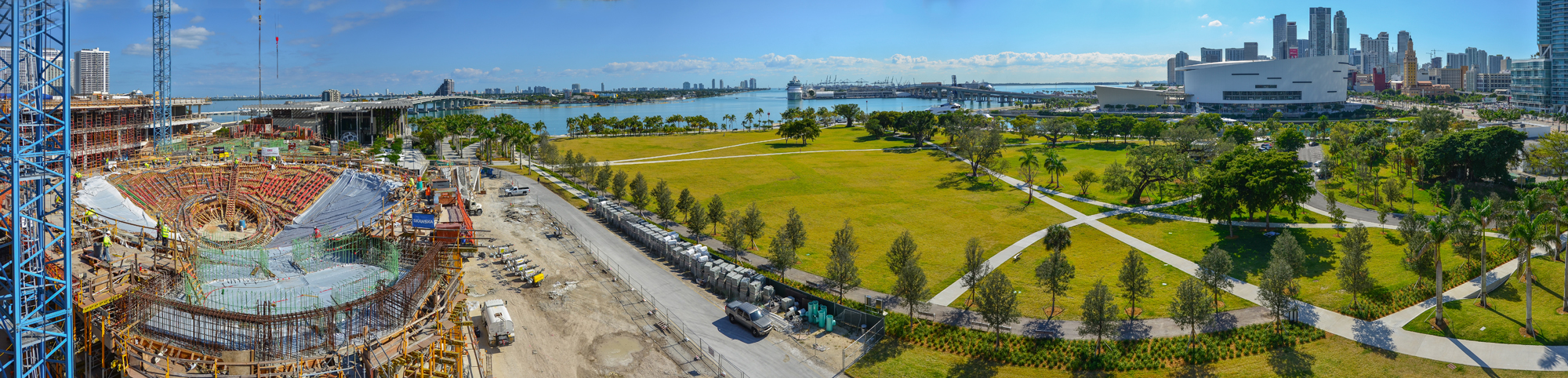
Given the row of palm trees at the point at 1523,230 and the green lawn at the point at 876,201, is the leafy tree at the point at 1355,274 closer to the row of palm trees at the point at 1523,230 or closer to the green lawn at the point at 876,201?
the row of palm trees at the point at 1523,230

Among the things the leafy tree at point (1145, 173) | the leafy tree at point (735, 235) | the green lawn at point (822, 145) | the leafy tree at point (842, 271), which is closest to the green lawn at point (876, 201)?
the leafy tree at point (842, 271)

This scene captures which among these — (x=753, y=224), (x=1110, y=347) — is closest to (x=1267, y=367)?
(x=1110, y=347)

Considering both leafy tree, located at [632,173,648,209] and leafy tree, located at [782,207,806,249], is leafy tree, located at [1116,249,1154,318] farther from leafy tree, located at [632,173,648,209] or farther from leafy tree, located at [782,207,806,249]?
leafy tree, located at [632,173,648,209]

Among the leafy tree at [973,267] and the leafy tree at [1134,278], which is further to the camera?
the leafy tree at [973,267]

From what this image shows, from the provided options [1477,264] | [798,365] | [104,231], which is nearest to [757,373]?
[798,365]

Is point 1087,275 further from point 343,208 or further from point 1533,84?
point 1533,84

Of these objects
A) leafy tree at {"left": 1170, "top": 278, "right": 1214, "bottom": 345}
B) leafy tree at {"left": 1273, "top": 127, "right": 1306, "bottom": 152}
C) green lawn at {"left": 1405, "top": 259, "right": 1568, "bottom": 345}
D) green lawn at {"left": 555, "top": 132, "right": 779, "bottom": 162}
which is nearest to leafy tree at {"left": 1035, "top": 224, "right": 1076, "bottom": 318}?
leafy tree at {"left": 1170, "top": 278, "right": 1214, "bottom": 345}

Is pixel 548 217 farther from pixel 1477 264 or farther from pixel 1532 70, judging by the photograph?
pixel 1532 70
